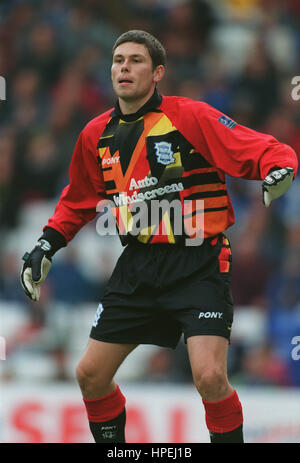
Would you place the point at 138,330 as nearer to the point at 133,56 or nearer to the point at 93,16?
the point at 133,56

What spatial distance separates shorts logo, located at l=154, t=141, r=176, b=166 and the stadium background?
2745mm

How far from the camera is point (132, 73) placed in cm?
468

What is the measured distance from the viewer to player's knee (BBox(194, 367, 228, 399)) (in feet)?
14.2

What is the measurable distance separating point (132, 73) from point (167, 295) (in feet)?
3.90

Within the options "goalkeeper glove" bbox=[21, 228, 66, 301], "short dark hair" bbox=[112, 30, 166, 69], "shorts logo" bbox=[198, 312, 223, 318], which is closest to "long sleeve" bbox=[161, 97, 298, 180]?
"short dark hair" bbox=[112, 30, 166, 69]

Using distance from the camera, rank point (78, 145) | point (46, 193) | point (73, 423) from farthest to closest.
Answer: point (46, 193) → point (73, 423) → point (78, 145)

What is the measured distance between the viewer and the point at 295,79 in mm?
9766

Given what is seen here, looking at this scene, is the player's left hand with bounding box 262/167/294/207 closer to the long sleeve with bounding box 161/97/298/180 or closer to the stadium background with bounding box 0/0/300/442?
the long sleeve with bounding box 161/97/298/180

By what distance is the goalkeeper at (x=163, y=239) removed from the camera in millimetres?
4465

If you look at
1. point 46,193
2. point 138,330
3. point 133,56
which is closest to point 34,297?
point 138,330

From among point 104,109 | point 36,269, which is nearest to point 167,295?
point 36,269

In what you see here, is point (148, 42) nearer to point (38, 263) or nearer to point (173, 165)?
point (173, 165)

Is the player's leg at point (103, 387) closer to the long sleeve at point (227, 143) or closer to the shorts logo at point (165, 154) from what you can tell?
the shorts logo at point (165, 154)

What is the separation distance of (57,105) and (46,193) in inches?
42.7
